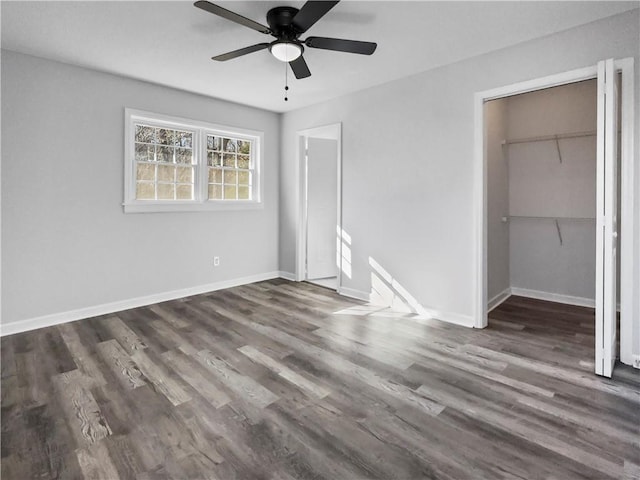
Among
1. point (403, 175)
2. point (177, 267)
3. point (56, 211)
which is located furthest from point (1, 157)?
point (403, 175)

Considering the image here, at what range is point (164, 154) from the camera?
4.46 meters

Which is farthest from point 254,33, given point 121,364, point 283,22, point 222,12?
point 121,364

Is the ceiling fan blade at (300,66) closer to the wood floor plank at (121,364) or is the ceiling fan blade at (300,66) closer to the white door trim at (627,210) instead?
the white door trim at (627,210)

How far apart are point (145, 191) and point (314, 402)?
347cm

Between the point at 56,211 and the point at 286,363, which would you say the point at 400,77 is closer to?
the point at 286,363

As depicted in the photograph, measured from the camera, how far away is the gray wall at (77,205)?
3.32 metres

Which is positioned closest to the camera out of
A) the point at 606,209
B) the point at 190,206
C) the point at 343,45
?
the point at 606,209

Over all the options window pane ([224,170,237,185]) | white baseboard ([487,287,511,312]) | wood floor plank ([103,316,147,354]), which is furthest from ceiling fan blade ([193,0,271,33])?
white baseboard ([487,287,511,312])

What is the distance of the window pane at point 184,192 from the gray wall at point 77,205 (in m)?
0.26

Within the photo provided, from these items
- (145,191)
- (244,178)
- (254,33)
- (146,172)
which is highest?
(254,33)

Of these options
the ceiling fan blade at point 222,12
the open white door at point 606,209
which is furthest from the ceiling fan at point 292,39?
the open white door at point 606,209

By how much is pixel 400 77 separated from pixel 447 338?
9.65 feet

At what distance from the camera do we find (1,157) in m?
3.22

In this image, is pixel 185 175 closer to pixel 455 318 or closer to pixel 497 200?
pixel 455 318
